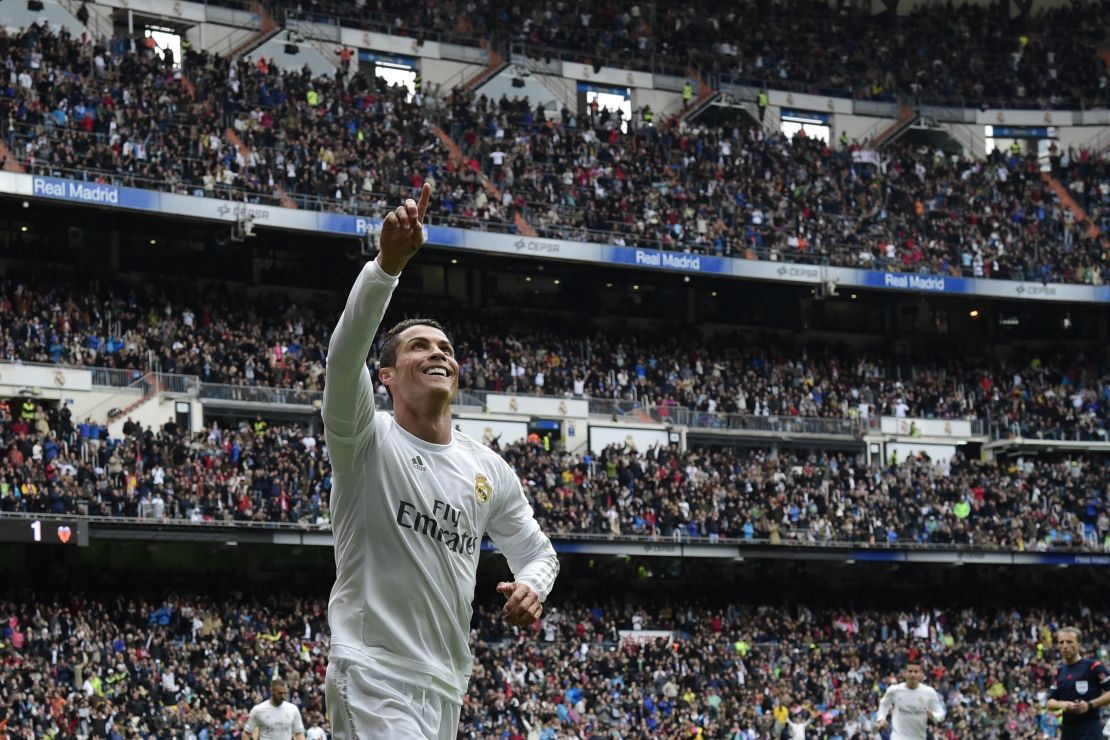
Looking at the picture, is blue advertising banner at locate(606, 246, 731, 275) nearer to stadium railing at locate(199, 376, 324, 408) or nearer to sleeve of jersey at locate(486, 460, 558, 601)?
stadium railing at locate(199, 376, 324, 408)

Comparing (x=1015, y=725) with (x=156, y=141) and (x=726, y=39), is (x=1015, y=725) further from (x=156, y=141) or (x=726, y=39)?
(x=726, y=39)

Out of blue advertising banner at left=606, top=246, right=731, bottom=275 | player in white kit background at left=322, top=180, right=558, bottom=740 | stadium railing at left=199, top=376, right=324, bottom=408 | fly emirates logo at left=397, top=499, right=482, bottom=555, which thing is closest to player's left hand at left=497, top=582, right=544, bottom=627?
player in white kit background at left=322, top=180, right=558, bottom=740

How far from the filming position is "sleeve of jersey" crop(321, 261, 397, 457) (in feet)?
21.4

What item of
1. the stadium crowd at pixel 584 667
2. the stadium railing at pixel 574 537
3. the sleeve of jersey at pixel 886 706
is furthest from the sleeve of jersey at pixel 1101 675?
the stadium railing at pixel 574 537

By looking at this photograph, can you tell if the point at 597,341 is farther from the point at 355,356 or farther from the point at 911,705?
the point at 355,356

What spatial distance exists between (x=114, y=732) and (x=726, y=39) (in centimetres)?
4212

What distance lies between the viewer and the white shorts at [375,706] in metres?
6.91

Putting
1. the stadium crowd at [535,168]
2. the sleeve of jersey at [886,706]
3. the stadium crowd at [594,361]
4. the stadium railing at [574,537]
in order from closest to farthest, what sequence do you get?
the sleeve of jersey at [886,706]
the stadium railing at [574,537]
the stadium crowd at [594,361]
the stadium crowd at [535,168]

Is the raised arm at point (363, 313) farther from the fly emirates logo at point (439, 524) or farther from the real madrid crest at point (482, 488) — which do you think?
the real madrid crest at point (482, 488)

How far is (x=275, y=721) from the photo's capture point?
1894 cm

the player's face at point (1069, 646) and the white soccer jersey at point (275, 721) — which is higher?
the player's face at point (1069, 646)

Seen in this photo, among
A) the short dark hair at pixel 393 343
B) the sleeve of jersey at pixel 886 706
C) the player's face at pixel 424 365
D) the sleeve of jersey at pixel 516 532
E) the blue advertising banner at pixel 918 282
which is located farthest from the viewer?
the blue advertising banner at pixel 918 282

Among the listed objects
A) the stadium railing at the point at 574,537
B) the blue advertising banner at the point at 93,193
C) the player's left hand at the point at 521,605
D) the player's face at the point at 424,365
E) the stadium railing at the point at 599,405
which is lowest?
the stadium railing at the point at 574,537

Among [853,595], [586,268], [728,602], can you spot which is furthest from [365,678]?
[586,268]
